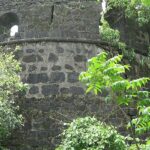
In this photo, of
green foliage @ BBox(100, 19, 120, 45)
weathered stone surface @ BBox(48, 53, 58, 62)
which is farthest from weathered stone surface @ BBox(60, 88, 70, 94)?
green foliage @ BBox(100, 19, 120, 45)

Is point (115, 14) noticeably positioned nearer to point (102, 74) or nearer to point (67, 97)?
point (67, 97)

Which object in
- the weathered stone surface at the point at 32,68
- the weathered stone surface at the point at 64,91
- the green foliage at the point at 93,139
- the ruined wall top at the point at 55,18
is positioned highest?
the ruined wall top at the point at 55,18

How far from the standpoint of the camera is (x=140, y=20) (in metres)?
12.2

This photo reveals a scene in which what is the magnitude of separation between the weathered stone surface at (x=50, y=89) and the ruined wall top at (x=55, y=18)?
1248 millimetres

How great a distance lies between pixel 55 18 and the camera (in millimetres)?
12625

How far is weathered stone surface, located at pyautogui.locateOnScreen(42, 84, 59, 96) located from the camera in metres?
11.8

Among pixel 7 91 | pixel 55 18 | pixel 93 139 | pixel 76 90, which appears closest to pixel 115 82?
pixel 93 139

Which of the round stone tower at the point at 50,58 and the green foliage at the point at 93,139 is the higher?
the round stone tower at the point at 50,58

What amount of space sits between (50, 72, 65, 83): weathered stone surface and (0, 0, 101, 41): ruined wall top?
0.94m

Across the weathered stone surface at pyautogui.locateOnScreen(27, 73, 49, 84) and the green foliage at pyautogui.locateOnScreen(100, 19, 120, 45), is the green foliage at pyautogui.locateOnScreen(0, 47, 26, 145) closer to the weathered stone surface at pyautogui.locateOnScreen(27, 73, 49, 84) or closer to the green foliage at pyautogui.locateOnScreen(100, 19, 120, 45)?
the weathered stone surface at pyautogui.locateOnScreen(27, 73, 49, 84)

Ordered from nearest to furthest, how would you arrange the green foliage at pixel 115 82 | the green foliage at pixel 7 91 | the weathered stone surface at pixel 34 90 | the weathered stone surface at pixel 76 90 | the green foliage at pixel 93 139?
the green foliage at pixel 115 82
the green foliage at pixel 93 139
the green foliage at pixel 7 91
the weathered stone surface at pixel 76 90
the weathered stone surface at pixel 34 90

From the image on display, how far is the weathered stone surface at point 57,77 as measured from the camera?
12.0 metres

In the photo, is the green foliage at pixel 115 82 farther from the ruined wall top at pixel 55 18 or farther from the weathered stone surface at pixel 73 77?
the ruined wall top at pixel 55 18

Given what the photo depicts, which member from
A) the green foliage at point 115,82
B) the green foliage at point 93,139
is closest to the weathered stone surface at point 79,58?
the green foliage at point 93,139
